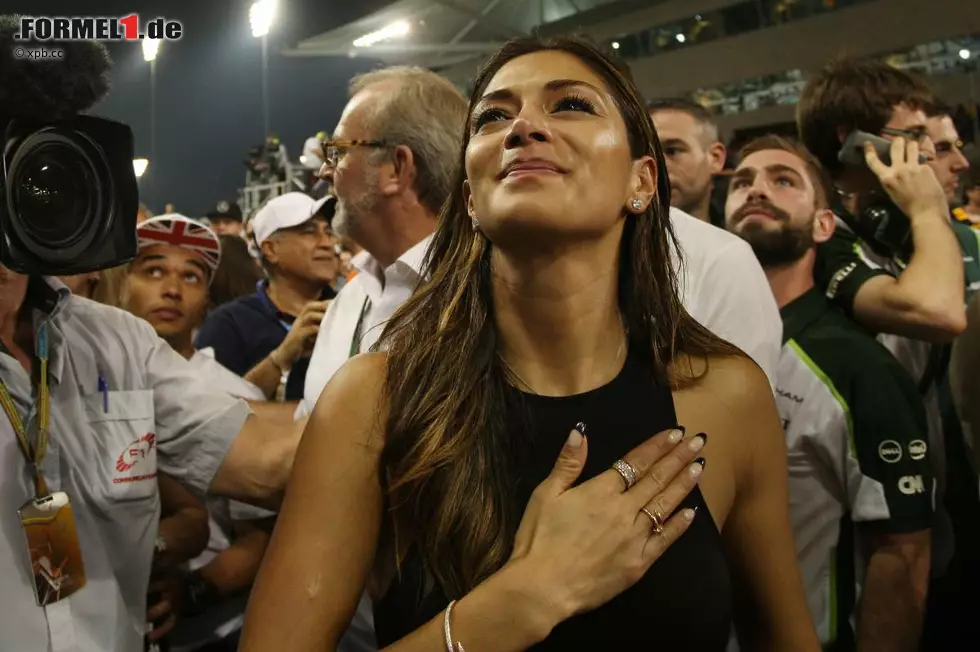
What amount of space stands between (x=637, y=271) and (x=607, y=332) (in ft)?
0.43

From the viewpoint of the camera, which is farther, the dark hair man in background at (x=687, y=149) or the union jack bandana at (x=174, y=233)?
the union jack bandana at (x=174, y=233)

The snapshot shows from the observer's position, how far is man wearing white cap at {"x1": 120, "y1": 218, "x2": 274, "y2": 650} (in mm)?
1717

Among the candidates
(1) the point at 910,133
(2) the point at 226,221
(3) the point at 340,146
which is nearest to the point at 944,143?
(1) the point at 910,133

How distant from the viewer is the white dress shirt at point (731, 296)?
162 cm

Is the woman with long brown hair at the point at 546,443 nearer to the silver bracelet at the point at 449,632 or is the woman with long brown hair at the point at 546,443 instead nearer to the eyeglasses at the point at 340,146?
the silver bracelet at the point at 449,632

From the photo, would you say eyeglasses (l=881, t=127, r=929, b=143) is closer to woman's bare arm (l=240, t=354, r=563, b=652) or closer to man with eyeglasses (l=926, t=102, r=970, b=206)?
man with eyeglasses (l=926, t=102, r=970, b=206)

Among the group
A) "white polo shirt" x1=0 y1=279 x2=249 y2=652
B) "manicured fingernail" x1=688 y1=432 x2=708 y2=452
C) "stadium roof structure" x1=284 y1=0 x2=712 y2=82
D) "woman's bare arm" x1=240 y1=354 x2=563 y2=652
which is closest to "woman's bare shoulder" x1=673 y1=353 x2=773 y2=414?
"manicured fingernail" x1=688 y1=432 x2=708 y2=452

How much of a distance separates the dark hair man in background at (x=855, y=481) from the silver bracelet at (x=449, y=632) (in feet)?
3.90

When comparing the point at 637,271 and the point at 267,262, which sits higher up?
the point at 637,271

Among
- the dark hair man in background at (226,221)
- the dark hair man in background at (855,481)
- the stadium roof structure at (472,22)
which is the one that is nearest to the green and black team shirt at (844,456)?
→ the dark hair man in background at (855,481)

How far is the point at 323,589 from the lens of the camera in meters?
1.03

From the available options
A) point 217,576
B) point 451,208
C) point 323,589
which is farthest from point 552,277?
point 217,576

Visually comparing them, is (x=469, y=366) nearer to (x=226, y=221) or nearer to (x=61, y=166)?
(x=61, y=166)

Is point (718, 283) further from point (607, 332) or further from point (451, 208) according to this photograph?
point (451, 208)
